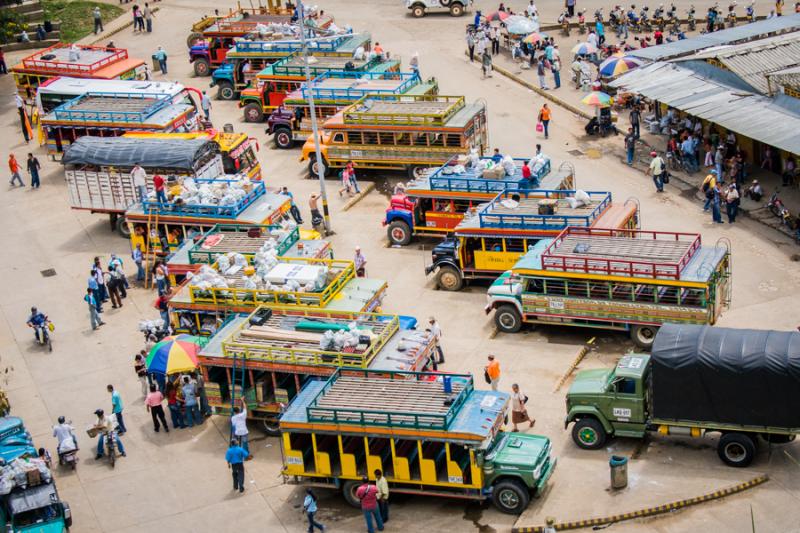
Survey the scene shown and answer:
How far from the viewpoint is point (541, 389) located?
32594mm

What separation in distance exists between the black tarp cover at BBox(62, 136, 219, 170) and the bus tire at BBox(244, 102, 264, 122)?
10.7m

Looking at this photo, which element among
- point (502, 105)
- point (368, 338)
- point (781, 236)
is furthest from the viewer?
point (502, 105)

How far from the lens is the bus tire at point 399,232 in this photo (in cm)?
4275

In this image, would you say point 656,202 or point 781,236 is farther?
point 656,202

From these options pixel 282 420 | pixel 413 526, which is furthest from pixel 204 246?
pixel 413 526

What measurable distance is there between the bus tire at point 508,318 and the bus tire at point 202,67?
32863 millimetres

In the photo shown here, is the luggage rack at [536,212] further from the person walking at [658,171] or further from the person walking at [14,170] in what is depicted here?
the person walking at [14,170]

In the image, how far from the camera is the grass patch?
7125 cm

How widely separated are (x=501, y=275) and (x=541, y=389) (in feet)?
18.7

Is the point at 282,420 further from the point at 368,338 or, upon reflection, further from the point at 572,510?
the point at 572,510

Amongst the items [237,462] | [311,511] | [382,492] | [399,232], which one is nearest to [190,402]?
[237,462]

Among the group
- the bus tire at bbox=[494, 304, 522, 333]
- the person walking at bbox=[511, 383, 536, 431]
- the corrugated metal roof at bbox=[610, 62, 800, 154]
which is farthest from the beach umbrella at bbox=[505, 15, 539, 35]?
the person walking at bbox=[511, 383, 536, 431]

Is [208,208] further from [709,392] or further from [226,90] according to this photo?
[226,90]

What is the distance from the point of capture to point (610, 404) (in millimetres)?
28734
